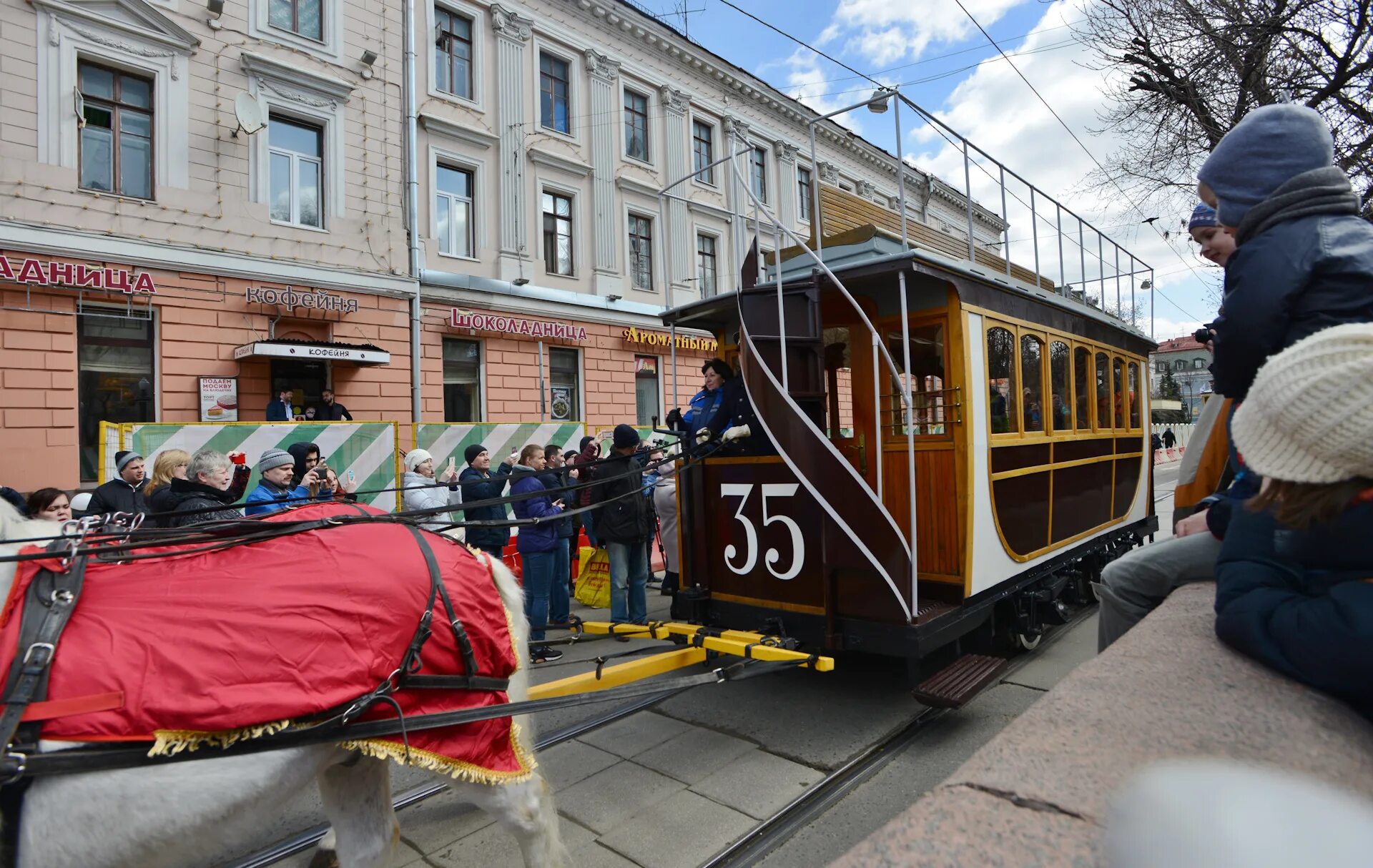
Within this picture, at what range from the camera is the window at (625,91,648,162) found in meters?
17.0

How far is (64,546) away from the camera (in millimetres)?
2184

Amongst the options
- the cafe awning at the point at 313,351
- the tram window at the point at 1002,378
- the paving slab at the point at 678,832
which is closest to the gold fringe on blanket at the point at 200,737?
the paving slab at the point at 678,832

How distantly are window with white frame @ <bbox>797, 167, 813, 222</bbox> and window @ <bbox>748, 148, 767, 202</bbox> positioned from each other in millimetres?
1341

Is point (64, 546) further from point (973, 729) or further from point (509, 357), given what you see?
point (509, 357)

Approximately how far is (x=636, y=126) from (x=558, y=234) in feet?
12.5

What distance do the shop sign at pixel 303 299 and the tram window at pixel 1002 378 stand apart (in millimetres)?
10595

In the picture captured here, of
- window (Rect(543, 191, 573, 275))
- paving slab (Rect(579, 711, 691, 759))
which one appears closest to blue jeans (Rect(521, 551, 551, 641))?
paving slab (Rect(579, 711, 691, 759))

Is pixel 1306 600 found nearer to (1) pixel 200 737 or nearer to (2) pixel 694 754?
(1) pixel 200 737

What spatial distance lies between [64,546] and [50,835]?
81cm

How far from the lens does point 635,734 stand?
4.15 m

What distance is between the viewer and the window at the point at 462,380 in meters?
13.7

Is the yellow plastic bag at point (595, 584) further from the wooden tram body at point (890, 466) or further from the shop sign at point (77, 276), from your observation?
the shop sign at point (77, 276)

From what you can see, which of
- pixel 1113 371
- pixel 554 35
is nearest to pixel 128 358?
pixel 554 35

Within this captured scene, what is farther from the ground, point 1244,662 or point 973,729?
point 1244,662
